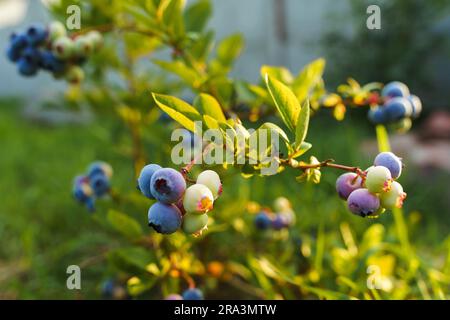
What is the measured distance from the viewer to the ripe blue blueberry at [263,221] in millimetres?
1216

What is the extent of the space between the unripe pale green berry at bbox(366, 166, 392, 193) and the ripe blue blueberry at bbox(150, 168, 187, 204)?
8.2 inches

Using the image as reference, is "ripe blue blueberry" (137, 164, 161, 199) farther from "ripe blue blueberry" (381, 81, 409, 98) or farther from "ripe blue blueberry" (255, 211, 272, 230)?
"ripe blue blueberry" (255, 211, 272, 230)

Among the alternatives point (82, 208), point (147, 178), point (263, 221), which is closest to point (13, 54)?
point (147, 178)

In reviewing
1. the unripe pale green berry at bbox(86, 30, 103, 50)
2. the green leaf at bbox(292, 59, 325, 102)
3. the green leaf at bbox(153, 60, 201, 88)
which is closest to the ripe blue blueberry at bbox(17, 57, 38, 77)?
the unripe pale green berry at bbox(86, 30, 103, 50)

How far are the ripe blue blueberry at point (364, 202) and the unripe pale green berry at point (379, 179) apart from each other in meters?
0.01

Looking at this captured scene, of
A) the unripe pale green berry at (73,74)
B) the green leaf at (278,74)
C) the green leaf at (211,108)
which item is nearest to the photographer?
the green leaf at (211,108)

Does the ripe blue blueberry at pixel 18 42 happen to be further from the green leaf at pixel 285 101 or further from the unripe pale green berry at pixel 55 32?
the green leaf at pixel 285 101

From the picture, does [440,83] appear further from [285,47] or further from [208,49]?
[208,49]

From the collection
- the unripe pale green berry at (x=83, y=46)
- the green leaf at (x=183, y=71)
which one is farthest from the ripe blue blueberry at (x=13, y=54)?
the green leaf at (x=183, y=71)

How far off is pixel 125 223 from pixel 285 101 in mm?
448

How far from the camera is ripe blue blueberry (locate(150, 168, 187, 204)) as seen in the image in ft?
1.85

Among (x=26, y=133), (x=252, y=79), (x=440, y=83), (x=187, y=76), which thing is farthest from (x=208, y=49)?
(x=252, y=79)

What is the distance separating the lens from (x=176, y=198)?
57cm
